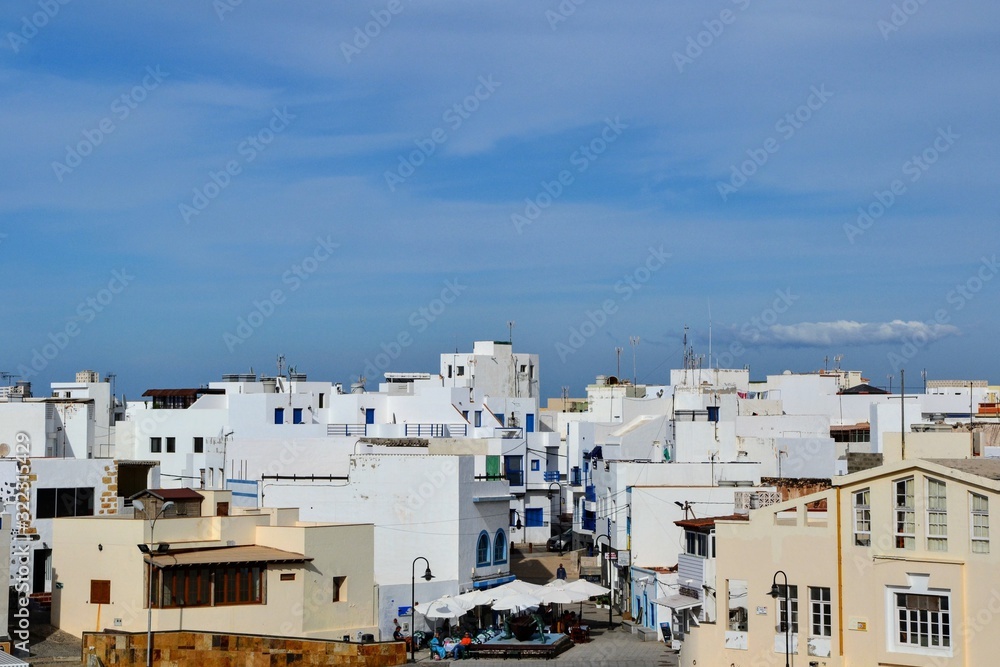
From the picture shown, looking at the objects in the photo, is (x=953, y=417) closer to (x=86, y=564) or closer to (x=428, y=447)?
(x=428, y=447)

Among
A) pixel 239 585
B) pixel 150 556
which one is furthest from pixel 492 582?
pixel 150 556

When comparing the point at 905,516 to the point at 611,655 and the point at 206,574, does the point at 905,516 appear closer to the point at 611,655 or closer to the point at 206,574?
the point at 611,655

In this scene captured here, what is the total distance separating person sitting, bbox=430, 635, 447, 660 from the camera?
124 ft

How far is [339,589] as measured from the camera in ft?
126

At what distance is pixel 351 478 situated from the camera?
44.2 meters

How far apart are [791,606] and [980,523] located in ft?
15.1

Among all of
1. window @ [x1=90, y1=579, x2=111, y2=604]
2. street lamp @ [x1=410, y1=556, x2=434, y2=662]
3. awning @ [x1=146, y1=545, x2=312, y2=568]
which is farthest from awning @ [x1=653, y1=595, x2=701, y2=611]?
window @ [x1=90, y1=579, x2=111, y2=604]

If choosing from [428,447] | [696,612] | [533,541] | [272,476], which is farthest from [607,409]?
[696,612]

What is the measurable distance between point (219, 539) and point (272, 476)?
28.3 ft

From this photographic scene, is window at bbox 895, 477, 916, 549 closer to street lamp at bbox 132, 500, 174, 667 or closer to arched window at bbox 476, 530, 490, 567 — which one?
street lamp at bbox 132, 500, 174, 667

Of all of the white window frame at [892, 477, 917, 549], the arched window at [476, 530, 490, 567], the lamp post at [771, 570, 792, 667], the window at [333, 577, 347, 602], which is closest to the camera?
the white window frame at [892, 477, 917, 549]

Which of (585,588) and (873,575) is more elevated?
(873,575)

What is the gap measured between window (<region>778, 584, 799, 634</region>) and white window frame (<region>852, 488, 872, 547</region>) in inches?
72.3

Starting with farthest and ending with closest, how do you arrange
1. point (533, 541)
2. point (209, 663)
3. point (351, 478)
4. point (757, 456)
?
point (533, 541), point (757, 456), point (351, 478), point (209, 663)
